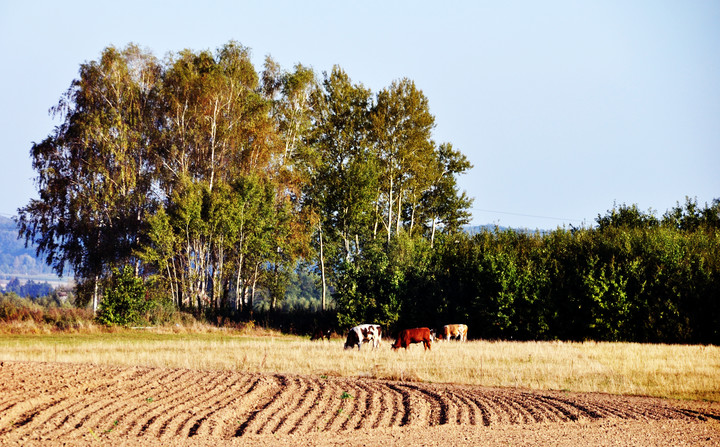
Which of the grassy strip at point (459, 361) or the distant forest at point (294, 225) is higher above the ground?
the distant forest at point (294, 225)

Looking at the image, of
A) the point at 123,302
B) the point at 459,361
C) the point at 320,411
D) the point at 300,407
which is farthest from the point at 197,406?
the point at 123,302

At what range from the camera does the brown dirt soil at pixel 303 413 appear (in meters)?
13.8

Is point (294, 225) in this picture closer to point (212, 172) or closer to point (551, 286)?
point (212, 172)

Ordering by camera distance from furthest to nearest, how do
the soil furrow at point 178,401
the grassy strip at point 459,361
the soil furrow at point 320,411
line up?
1. the grassy strip at point 459,361
2. the soil furrow at point 320,411
3. the soil furrow at point 178,401

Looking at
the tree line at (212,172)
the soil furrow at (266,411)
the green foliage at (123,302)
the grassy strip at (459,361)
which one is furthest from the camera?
the tree line at (212,172)

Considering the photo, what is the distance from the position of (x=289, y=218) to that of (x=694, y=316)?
1075 inches

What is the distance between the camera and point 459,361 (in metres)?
25.8

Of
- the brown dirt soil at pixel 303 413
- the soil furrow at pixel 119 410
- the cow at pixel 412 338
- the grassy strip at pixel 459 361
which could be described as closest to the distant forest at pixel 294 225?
the grassy strip at pixel 459 361

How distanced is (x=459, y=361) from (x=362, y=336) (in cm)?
765

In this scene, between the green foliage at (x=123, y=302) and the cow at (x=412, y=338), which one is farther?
the green foliage at (x=123, y=302)

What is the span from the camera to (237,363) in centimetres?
2409

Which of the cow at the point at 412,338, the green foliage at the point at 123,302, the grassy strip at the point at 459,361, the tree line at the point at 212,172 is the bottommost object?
the grassy strip at the point at 459,361

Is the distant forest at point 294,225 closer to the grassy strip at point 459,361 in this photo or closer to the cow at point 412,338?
the grassy strip at point 459,361

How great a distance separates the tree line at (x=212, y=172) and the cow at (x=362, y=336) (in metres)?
13.3
